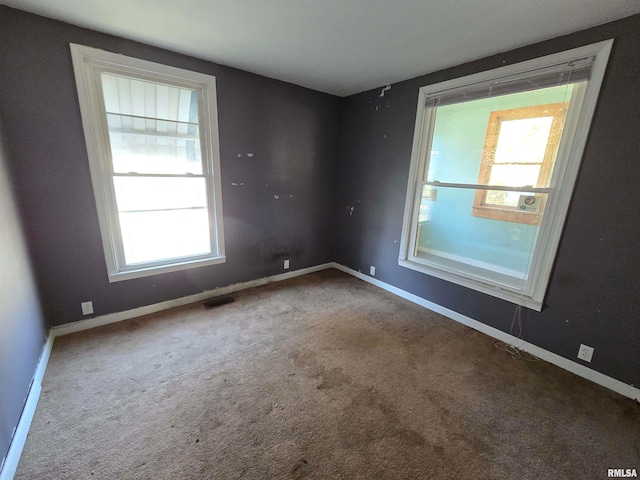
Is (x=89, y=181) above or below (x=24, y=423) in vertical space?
above

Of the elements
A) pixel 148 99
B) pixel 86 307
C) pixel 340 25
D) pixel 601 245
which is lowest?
pixel 86 307

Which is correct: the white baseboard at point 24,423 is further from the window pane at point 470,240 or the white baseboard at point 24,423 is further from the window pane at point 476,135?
the window pane at point 476,135

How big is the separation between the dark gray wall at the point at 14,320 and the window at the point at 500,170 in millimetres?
3127

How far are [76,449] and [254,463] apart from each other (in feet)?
2.97

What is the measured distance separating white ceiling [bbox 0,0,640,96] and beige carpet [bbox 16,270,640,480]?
7.85 ft

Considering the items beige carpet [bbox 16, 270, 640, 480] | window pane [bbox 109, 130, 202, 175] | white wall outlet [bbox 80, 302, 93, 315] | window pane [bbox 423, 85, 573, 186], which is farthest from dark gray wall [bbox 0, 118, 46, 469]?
window pane [bbox 423, 85, 573, 186]

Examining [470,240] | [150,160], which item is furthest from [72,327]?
[470,240]

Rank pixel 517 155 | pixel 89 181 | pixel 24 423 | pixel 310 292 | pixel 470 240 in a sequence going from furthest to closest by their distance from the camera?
pixel 310 292, pixel 470 240, pixel 517 155, pixel 89 181, pixel 24 423

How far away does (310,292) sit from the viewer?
321 centimetres

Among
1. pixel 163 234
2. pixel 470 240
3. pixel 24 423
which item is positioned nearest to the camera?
pixel 24 423

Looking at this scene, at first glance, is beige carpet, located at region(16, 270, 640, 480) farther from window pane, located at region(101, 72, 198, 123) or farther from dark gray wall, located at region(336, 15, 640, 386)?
window pane, located at region(101, 72, 198, 123)

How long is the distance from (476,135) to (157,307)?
140 inches

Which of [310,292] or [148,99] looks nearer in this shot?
[148,99]

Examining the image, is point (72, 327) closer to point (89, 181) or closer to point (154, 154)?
point (89, 181)
